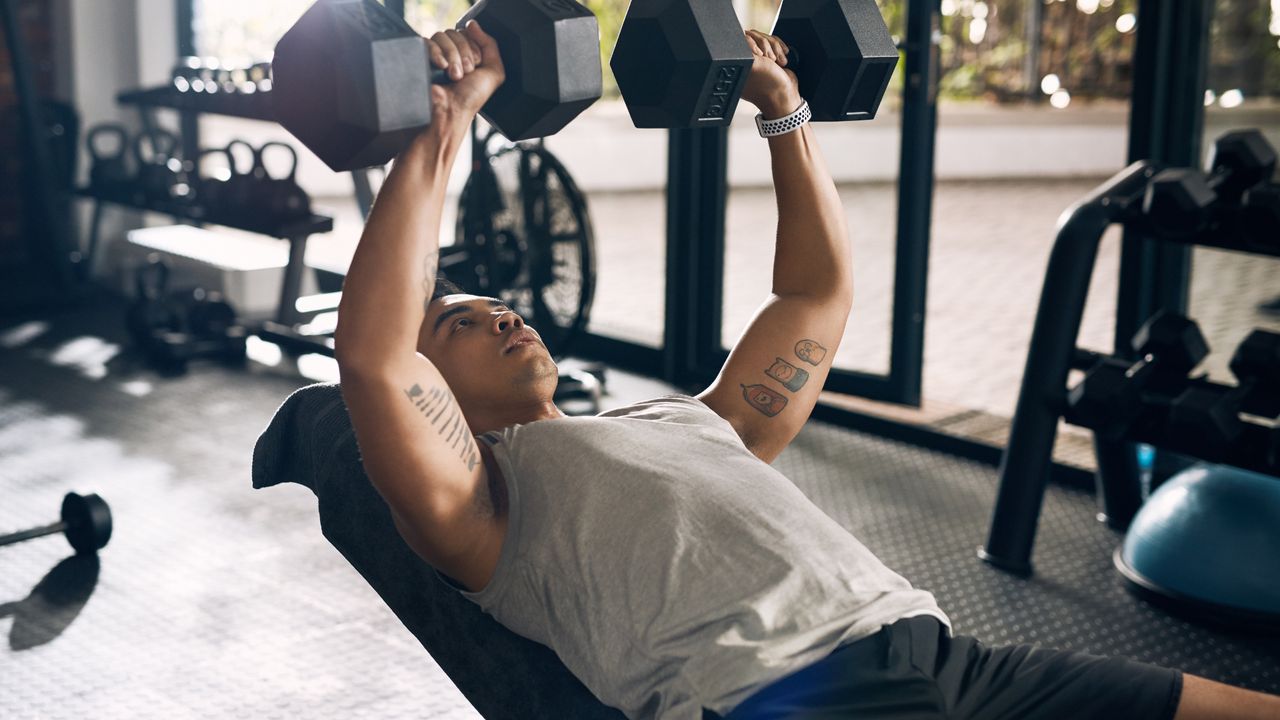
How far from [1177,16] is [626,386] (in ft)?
5.91

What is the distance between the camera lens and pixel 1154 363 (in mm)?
2285

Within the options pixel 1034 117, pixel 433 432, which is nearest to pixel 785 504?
pixel 433 432

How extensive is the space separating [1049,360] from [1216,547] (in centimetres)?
42

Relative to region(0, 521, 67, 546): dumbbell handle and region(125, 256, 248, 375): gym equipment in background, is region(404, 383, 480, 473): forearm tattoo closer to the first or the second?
region(0, 521, 67, 546): dumbbell handle

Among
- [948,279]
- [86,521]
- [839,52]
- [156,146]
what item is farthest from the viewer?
[948,279]

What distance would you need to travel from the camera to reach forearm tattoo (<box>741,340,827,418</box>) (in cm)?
143

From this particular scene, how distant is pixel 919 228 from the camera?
3.20m

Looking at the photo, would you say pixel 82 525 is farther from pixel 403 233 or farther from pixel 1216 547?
pixel 1216 547

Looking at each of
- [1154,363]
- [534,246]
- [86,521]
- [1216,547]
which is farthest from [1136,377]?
[86,521]

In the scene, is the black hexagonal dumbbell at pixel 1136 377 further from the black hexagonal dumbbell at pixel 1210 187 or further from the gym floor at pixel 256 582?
the gym floor at pixel 256 582

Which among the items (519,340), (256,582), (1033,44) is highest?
(1033,44)

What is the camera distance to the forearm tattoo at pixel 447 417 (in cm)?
109

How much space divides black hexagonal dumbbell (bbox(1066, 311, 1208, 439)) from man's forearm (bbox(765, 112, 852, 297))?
97cm

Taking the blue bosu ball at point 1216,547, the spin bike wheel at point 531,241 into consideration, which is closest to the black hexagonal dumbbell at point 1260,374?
the blue bosu ball at point 1216,547
